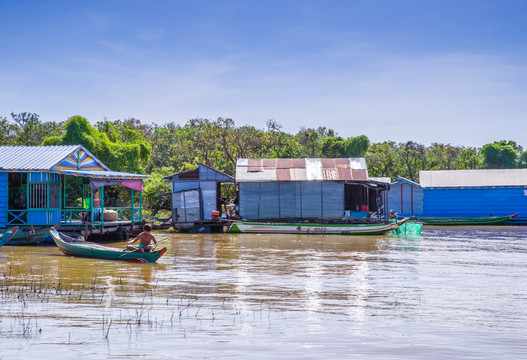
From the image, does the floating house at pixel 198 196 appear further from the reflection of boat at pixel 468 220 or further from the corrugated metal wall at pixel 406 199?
the reflection of boat at pixel 468 220

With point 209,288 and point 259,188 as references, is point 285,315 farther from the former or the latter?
point 259,188

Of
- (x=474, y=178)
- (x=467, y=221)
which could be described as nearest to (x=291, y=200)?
(x=467, y=221)

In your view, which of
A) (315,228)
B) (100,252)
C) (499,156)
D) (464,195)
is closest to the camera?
(100,252)

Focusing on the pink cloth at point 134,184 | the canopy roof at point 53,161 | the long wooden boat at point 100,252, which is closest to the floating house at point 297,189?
the pink cloth at point 134,184

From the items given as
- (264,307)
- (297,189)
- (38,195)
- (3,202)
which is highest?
(297,189)

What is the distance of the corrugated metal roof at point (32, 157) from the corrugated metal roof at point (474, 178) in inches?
903

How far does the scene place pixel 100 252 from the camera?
14875 millimetres

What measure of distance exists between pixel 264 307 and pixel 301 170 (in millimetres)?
19887

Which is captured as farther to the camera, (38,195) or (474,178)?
(474,178)

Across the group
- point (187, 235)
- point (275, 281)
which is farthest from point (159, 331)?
point (187, 235)

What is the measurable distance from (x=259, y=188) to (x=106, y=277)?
16.9 m

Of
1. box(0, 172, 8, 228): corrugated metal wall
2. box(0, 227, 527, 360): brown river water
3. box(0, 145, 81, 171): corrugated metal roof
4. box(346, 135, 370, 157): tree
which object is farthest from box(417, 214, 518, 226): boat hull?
box(0, 172, 8, 228): corrugated metal wall

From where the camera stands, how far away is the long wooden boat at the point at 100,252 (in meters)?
14.2

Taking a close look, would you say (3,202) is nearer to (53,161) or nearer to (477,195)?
(53,161)
